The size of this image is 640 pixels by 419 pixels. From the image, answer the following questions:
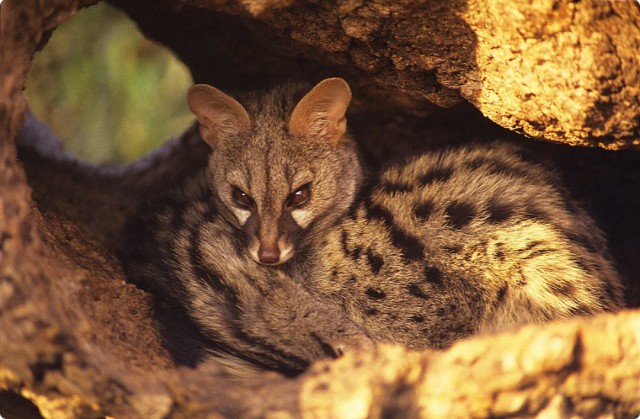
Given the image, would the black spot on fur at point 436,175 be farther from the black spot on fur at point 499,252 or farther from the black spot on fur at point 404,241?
the black spot on fur at point 499,252

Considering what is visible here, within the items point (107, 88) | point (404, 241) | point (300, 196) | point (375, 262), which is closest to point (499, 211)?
point (404, 241)

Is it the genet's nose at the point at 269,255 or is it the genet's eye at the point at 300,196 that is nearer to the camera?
the genet's nose at the point at 269,255

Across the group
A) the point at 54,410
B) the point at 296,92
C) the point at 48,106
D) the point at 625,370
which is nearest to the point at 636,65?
the point at 625,370

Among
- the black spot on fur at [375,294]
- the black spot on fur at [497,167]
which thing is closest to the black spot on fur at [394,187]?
the black spot on fur at [497,167]

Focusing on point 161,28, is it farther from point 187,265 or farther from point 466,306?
point 466,306

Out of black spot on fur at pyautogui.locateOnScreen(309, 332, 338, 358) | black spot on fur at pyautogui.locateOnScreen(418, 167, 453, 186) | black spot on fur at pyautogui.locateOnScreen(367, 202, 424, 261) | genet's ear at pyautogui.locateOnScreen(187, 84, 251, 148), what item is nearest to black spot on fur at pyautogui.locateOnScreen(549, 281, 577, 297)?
black spot on fur at pyautogui.locateOnScreen(367, 202, 424, 261)

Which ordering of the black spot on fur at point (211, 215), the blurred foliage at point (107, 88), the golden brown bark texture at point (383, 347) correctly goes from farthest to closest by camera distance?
the blurred foliage at point (107, 88) < the black spot on fur at point (211, 215) < the golden brown bark texture at point (383, 347)
